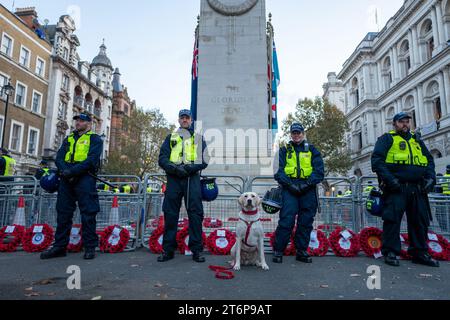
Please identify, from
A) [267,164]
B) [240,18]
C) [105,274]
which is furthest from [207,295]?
[240,18]

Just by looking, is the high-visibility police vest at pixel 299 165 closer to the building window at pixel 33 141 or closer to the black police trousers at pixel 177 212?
the black police trousers at pixel 177 212

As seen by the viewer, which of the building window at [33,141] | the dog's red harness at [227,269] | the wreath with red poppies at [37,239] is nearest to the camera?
the dog's red harness at [227,269]

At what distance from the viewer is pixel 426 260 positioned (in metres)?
4.89

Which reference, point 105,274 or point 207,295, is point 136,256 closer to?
point 105,274

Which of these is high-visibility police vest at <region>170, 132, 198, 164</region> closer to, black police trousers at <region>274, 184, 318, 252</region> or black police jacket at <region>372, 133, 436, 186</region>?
black police trousers at <region>274, 184, 318, 252</region>

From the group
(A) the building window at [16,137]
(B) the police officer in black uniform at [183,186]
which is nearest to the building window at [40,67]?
(A) the building window at [16,137]

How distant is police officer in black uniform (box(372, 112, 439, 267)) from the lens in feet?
16.3

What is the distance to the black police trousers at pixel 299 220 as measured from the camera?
17.0 feet

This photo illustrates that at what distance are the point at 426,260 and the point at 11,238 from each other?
7.73 metres

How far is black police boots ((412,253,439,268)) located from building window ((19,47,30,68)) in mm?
34343

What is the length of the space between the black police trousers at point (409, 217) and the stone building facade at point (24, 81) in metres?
30.4

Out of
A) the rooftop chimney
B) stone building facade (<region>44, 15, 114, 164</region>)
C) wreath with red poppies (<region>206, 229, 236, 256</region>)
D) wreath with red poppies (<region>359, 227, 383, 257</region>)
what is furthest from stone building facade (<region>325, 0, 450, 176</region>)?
the rooftop chimney

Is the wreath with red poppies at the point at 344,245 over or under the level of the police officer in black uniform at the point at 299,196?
under

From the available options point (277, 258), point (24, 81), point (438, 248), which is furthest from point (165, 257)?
point (24, 81)
